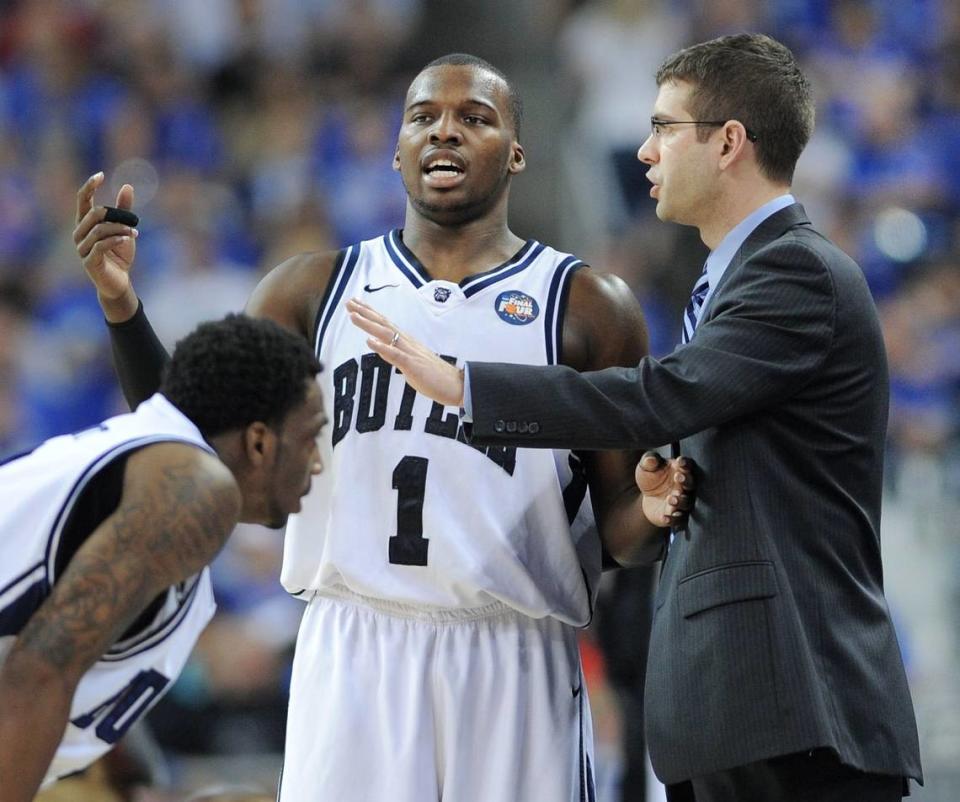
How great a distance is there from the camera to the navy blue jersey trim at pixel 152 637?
326 centimetres

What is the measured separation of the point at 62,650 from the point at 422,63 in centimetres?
849

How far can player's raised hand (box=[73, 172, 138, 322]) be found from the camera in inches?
162

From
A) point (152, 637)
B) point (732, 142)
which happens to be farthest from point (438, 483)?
point (732, 142)

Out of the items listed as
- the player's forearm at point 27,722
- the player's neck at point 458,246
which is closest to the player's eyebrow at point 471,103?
the player's neck at point 458,246

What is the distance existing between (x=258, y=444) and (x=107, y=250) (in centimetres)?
110

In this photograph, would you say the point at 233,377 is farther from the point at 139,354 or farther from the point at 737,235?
the point at 737,235

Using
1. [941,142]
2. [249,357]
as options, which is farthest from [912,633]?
[249,357]

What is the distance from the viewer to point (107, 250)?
163 inches

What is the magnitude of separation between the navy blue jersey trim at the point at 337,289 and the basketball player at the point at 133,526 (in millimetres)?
828

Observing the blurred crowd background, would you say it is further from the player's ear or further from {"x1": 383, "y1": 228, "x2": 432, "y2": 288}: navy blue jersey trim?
the player's ear

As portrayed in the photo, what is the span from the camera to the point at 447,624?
4.12 meters

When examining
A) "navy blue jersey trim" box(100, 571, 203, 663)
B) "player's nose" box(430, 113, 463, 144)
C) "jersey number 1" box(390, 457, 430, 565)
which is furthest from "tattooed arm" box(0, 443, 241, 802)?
"player's nose" box(430, 113, 463, 144)

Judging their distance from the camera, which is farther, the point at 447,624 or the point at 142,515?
the point at 447,624

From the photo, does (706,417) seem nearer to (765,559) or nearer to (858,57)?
(765,559)
